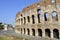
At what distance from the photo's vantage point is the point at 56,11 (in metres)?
18.6

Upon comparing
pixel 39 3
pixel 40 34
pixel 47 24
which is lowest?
pixel 40 34

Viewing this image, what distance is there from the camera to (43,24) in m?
20.5

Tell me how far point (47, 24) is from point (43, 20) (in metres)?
1.12

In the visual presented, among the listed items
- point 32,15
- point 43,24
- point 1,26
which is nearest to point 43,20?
point 43,24

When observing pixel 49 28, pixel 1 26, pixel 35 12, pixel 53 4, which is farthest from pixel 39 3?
pixel 1 26

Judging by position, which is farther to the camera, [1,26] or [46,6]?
[1,26]

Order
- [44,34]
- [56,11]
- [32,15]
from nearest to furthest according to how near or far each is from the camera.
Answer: [56,11], [44,34], [32,15]

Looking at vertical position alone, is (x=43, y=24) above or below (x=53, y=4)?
below

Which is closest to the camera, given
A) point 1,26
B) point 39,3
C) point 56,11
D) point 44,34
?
point 56,11

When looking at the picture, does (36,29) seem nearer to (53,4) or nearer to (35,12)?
(35,12)

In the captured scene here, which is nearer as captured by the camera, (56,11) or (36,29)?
(56,11)

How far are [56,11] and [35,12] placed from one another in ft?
15.8

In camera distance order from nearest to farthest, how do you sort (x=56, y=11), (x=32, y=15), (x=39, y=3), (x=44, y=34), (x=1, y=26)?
(x=56, y=11), (x=44, y=34), (x=39, y=3), (x=32, y=15), (x=1, y=26)

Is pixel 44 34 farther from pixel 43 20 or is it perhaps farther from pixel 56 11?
pixel 56 11
